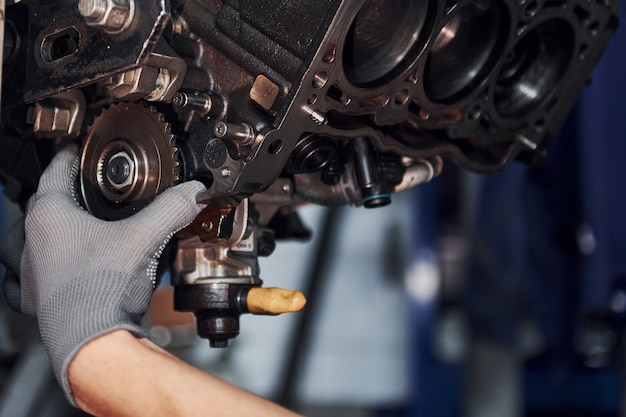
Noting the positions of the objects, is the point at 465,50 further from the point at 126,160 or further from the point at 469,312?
the point at 469,312

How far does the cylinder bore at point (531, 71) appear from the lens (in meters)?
1.10

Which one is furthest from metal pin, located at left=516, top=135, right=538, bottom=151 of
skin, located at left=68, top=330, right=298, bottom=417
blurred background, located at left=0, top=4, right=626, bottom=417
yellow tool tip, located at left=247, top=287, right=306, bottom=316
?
blurred background, located at left=0, top=4, right=626, bottom=417

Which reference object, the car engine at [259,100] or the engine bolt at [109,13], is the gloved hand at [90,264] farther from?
the engine bolt at [109,13]

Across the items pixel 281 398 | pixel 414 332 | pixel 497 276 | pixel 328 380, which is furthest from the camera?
pixel 328 380

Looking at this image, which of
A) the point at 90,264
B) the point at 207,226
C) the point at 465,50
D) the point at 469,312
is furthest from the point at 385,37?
the point at 469,312

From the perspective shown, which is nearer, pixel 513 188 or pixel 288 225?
pixel 288 225

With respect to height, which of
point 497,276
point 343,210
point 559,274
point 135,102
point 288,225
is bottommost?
point 343,210

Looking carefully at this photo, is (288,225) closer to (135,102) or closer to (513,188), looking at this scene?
(135,102)

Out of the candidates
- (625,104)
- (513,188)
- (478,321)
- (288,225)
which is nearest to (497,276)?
(478,321)

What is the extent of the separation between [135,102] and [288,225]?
1.09 ft

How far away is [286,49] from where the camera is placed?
849 millimetres

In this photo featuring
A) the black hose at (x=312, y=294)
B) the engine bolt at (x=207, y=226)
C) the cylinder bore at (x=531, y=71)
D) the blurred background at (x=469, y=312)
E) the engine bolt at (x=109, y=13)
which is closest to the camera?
the engine bolt at (x=109, y=13)

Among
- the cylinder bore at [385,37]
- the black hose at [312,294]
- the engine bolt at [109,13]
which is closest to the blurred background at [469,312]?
the black hose at [312,294]

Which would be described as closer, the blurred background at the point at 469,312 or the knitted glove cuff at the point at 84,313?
the knitted glove cuff at the point at 84,313
